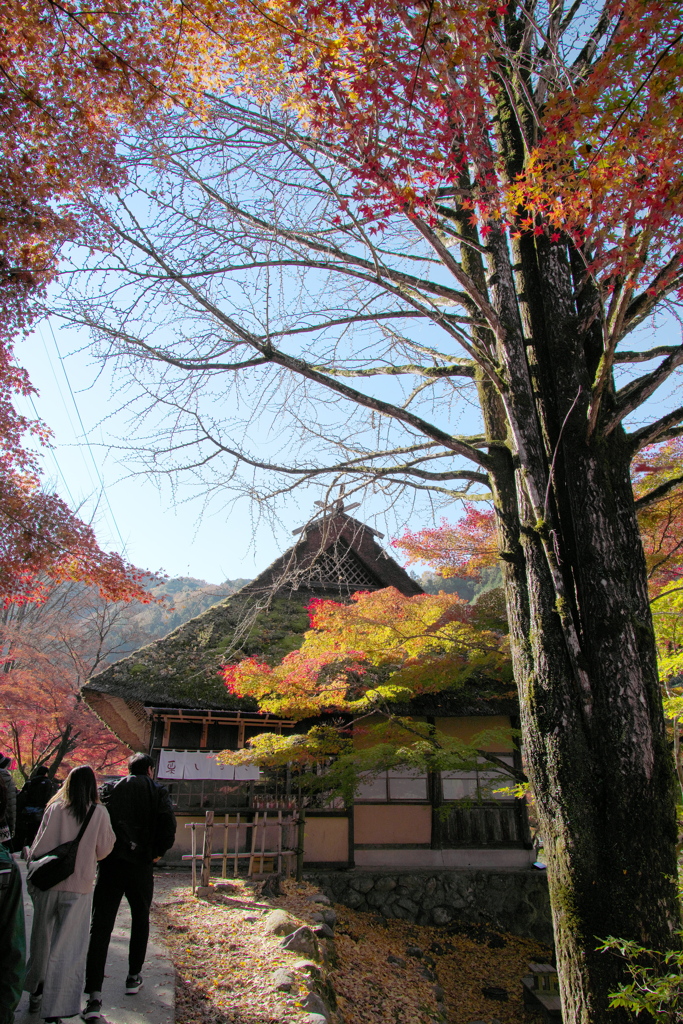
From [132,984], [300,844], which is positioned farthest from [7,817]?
[300,844]

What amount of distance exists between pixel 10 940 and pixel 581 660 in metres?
3.06

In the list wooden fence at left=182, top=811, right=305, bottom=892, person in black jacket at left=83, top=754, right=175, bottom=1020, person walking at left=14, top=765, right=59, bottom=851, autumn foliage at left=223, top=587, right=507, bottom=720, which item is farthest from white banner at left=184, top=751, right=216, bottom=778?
person in black jacket at left=83, top=754, right=175, bottom=1020

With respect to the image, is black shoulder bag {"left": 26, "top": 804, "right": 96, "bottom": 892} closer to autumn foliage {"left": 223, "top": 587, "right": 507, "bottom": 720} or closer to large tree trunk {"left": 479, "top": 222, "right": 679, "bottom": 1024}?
large tree trunk {"left": 479, "top": 222, "right": 679, "bottom": 1024}

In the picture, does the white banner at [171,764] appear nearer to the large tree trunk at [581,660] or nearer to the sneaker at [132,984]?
the sneaker at [132,984]

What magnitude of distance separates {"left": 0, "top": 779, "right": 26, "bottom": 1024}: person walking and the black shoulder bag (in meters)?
0.26

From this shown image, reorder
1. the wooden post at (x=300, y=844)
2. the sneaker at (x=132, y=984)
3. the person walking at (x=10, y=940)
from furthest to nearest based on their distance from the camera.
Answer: the wooden post at (x=300, y=844)
the sneaker at (x=132, y=984)
the person walking at (x=10, y=940)

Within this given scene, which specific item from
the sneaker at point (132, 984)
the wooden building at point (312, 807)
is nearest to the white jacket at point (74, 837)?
the sneaker at point (132, 984)

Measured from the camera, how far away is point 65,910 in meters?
3.20

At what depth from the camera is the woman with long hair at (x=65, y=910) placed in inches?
121

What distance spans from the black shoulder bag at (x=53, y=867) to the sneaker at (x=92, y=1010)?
→ 659mm

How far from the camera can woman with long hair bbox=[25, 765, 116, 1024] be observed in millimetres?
3072

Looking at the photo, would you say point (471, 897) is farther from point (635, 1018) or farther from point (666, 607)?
point (635, 1018)

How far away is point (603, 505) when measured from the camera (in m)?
3.58

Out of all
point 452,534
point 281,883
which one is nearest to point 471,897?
point 281,883
